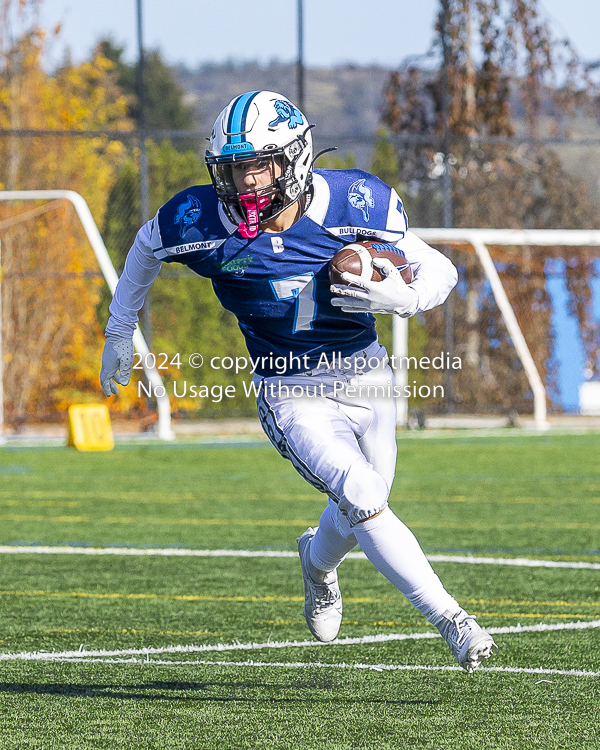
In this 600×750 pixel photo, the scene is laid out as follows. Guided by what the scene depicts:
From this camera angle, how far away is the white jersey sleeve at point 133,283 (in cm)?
415

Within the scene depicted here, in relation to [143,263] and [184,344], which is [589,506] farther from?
[184,344]

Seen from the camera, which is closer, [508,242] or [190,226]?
[190,226]

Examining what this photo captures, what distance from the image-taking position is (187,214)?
4047 mm

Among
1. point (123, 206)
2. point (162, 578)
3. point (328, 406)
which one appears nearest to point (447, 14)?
point (123, 206)

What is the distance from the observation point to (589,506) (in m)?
8.21

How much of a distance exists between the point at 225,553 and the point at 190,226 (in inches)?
109

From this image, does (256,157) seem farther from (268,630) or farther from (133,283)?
(268,630)

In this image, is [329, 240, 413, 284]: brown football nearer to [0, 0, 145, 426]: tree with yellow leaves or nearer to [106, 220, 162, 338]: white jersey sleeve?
[106, 220, 162, 338]: white jersey sleeve

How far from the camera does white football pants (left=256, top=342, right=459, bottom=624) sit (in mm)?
3533

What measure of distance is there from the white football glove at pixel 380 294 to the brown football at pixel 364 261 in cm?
2

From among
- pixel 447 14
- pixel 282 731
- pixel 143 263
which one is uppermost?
pixel 447 14

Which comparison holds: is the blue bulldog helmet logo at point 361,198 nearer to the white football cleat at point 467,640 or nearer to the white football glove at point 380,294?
the white football glove at point 380,294

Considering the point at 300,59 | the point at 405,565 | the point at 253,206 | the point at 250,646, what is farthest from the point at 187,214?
the point at 300,59

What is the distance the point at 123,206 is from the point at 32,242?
1.95 meters
